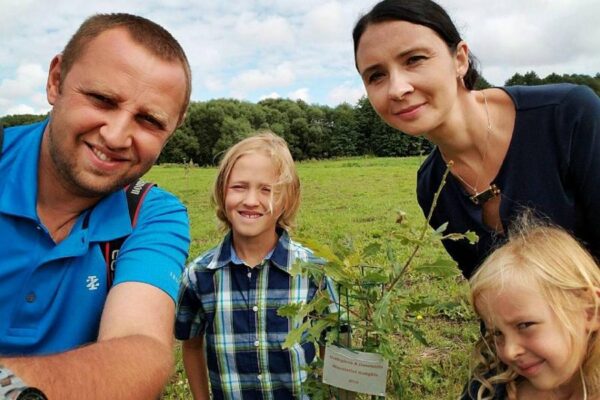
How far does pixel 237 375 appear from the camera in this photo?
9.39ft

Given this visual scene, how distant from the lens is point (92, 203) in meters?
2.31

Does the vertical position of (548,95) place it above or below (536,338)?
above

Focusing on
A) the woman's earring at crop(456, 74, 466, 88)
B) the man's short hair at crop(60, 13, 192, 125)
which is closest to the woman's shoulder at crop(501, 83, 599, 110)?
the woman's earring at crop(456, 74, 466, 88)

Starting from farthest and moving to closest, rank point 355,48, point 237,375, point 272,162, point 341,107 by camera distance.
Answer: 1. point 341,107
2. point 272,162
3. point 237,375
4. point 355,48

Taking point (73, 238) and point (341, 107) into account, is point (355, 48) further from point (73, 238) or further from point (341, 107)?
point (341, 107)

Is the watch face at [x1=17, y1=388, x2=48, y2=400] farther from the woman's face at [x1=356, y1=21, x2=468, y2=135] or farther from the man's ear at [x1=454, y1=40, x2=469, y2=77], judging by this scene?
the man's ear at [x1=454, y1=40, x2=469, y2=77]

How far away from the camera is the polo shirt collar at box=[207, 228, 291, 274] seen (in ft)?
9.59

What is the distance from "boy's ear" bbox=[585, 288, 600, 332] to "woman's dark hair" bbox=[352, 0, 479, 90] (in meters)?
1.21

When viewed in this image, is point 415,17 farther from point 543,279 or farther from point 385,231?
point 385,231

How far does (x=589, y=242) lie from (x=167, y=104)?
6.57 feet

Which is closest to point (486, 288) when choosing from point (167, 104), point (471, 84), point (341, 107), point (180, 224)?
point (471, 84)

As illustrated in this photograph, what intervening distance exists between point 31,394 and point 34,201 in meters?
1.10

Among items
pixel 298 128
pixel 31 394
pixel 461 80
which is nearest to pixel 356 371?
pixel 31 394

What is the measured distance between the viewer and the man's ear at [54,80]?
229 cm
